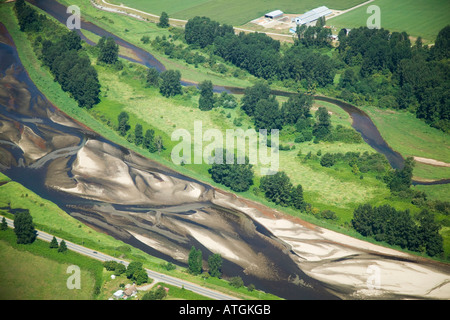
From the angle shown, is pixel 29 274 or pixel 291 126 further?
pixel 291 126

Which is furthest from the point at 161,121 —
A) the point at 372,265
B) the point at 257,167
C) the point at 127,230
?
the point at 372,265

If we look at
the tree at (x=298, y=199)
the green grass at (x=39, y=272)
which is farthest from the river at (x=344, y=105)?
the green grass at (x=39, y=272)

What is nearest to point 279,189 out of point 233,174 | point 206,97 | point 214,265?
point 233,174

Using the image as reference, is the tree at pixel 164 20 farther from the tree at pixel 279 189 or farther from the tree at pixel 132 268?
the tree at pixel 132 268

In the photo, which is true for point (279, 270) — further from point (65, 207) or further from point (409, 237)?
point (65, 207)

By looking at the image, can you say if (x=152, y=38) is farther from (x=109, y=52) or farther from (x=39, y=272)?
(x=39, y=272)
